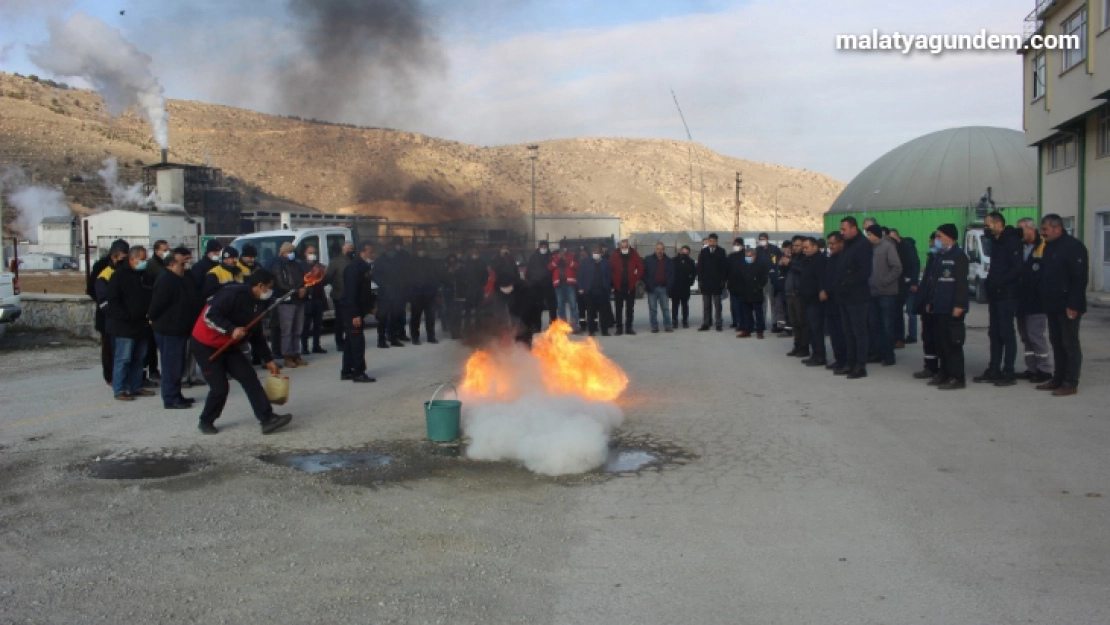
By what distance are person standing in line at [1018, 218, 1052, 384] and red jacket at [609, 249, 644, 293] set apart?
8253 mm

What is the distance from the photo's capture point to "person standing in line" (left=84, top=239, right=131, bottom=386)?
10750 mm

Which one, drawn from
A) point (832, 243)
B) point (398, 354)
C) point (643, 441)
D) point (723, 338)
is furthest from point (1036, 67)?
point (643, 441)

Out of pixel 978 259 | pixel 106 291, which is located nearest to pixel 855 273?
pixel 106 291

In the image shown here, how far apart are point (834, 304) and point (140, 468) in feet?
29.3

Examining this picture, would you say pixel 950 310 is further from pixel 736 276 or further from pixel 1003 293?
pixel 736 276

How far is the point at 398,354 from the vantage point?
1486cm

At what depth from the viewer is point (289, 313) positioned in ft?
43.9

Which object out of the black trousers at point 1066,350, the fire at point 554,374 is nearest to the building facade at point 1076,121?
the black trousers at point 1066,350

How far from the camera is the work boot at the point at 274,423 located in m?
8.48

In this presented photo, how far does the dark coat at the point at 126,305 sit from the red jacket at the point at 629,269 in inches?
381

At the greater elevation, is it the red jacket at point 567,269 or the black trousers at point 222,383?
the red jacket at point 567,269

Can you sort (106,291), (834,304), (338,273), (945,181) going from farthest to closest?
(945,181), (338,273), (834,304), (106,291)

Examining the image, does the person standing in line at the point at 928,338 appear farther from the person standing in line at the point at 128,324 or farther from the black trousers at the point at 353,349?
the person standing in line at the point at 128,324

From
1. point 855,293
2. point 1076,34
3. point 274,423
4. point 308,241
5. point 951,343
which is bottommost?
point 274,423
